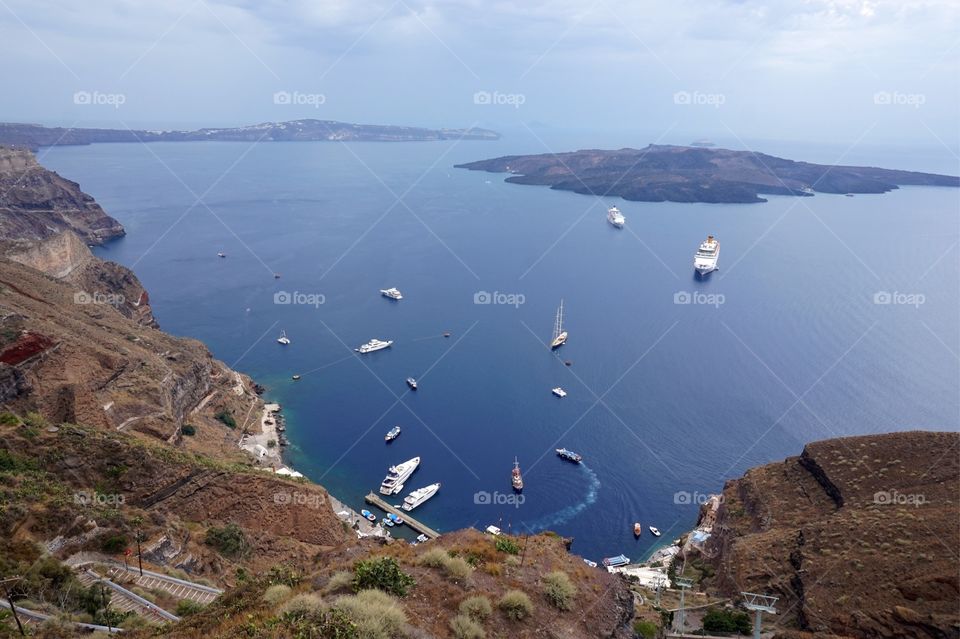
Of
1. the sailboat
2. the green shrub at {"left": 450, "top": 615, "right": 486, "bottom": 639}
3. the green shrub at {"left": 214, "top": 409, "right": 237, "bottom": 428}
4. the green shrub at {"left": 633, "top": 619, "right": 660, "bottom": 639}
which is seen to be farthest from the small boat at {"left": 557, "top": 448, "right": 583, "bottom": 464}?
the green shrub at {"left": 450, "top": 615, "right": 486, "bottom": 639}

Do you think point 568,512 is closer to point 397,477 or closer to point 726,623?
point 397,477

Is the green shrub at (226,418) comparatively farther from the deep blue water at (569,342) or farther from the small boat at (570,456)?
the small boat at (570,456)

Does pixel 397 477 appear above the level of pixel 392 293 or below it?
below

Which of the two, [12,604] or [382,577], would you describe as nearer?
[382,577]

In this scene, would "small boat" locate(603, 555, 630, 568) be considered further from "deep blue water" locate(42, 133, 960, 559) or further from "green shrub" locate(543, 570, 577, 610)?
"green shrub" locate(543, 570, 577, 610)

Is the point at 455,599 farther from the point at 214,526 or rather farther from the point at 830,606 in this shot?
the point at 214,526

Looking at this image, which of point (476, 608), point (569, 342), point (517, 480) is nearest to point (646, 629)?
point (476, 608)
